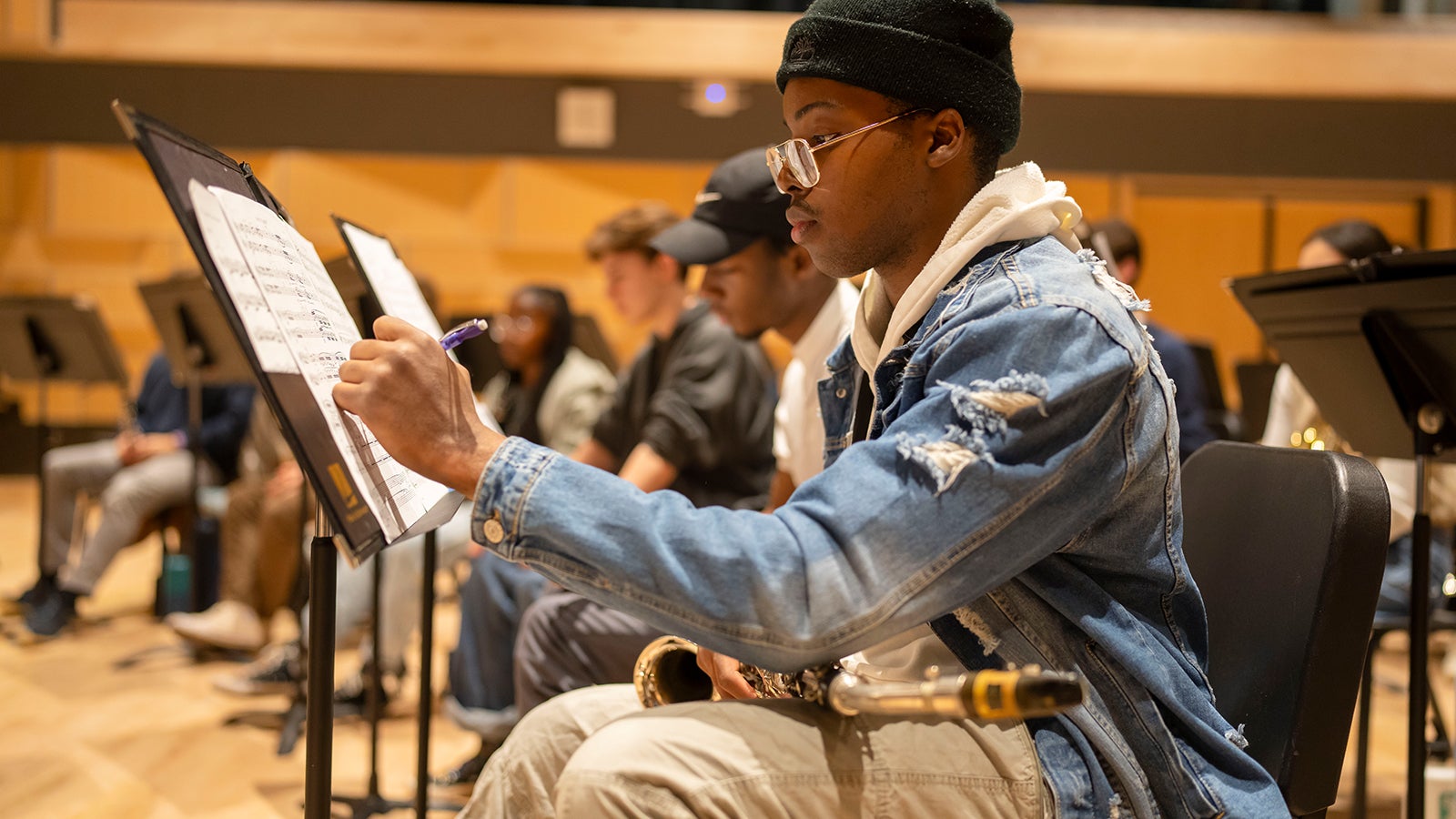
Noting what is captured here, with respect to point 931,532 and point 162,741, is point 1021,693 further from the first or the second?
point 162,741

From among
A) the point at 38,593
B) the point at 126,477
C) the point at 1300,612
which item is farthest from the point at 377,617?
the point at 38,593

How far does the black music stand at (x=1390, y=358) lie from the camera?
173 cm

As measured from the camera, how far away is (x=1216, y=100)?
712 cm

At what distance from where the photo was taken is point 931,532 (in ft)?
3.18

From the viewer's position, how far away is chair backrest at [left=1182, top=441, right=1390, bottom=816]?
125 centimetres

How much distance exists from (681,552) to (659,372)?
205 centimetres

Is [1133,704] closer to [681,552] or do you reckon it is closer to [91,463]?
[681,552]

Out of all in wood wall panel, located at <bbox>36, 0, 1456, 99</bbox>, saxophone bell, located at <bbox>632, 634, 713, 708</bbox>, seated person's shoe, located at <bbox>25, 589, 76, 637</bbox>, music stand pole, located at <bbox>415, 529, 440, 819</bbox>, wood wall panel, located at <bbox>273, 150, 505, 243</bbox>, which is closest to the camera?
saxophone bell, located at <bbox>632, 634, 713, 708</bbox>

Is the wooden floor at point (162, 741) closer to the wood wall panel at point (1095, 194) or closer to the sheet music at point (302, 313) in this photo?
the sheet music at point (302, 313)

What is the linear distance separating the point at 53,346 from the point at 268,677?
1896 mm

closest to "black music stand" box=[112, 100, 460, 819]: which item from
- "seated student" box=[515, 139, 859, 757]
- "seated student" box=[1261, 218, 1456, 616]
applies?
"seated student" box=[515, 139, 859, 757]

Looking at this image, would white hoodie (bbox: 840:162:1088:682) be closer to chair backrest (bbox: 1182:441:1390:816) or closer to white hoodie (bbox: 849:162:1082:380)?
white hoodie (bbox: 849:162:1082:380)

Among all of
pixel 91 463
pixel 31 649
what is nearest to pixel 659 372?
pixel 31 649

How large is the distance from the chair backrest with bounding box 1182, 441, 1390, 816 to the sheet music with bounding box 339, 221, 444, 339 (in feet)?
3.40
